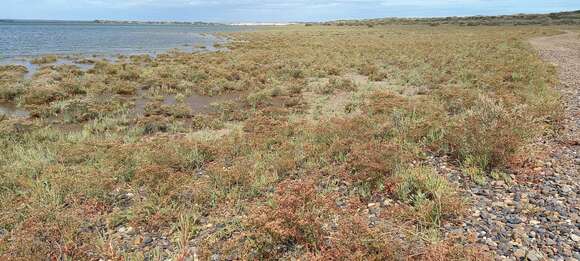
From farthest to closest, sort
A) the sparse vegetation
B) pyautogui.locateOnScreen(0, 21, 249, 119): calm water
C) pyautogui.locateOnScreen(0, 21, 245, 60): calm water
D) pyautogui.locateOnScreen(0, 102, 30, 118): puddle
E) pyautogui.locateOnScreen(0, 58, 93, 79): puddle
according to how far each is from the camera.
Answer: pyautogui.locateOnScreen(0, 21, 245, 60): calm water < pyautogui.locateOnScreen(0, 21, 249, 119): calm water < pyautogui.locateOnScreen(0, 58, 93, 79): puddle < pyautogui.locateOnScreen(0, 102, 30, 118): puddle < the sparse vegetation

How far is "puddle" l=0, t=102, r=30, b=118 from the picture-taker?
537 inches

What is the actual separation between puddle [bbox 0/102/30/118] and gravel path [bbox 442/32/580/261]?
51.0 feet

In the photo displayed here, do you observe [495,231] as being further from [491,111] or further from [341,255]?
[491,111]

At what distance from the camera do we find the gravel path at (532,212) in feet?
14.8

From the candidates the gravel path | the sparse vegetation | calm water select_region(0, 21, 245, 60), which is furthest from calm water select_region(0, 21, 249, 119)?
the gravel path

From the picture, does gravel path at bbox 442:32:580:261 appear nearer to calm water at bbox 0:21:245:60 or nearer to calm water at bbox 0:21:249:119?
calm water at bbox 0:21:249:119

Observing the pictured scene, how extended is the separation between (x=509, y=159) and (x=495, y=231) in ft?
8.74

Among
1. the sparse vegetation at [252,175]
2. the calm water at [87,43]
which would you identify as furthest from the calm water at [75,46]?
the sparse vegetation at [252,175]

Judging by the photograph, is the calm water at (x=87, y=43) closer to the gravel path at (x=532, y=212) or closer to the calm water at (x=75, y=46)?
the calm water at (x=75, y=46)

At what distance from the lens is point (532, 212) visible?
5.27 m

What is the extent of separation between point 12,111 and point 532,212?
1824 centimetres

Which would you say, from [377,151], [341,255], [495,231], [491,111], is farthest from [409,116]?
[341,255]

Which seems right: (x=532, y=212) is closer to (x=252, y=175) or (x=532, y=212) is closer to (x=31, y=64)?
(x=252, y=175)

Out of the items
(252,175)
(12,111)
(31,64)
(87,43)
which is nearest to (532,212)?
(252,175)
